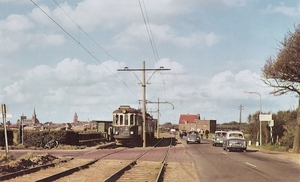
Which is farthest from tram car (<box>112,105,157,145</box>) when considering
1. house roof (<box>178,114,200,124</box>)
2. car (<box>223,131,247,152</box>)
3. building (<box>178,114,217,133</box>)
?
house roof (<box>178,114,200,124</box>)

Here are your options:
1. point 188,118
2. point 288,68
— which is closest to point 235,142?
point 288,68

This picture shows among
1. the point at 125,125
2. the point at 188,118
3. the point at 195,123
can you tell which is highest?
the point at 125,125

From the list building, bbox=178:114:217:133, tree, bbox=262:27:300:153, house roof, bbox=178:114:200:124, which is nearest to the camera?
tree, bbox=262:27:300:153

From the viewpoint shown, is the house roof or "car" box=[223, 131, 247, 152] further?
the house roof

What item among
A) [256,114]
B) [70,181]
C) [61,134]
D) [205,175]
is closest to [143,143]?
[61,134]

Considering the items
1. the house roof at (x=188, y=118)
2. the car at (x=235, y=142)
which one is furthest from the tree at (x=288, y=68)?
the house roof at (x=188, y=118)

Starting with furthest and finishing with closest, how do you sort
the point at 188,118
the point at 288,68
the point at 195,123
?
the point at 188,118 → the point at 195,123 → the point at 288,68

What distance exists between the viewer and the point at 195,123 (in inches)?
5984

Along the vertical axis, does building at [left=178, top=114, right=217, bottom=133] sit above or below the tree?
below

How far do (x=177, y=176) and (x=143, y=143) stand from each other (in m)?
→ 25.2

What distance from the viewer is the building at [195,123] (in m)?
143

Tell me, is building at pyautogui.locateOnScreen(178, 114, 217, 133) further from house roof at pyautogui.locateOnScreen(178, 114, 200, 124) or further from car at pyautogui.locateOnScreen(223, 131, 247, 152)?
car at pyautogui.locateOnScreen(223, 131, 247, 152)

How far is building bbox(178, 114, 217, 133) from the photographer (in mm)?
143375

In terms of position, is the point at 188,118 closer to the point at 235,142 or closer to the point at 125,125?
the point at 125,125
